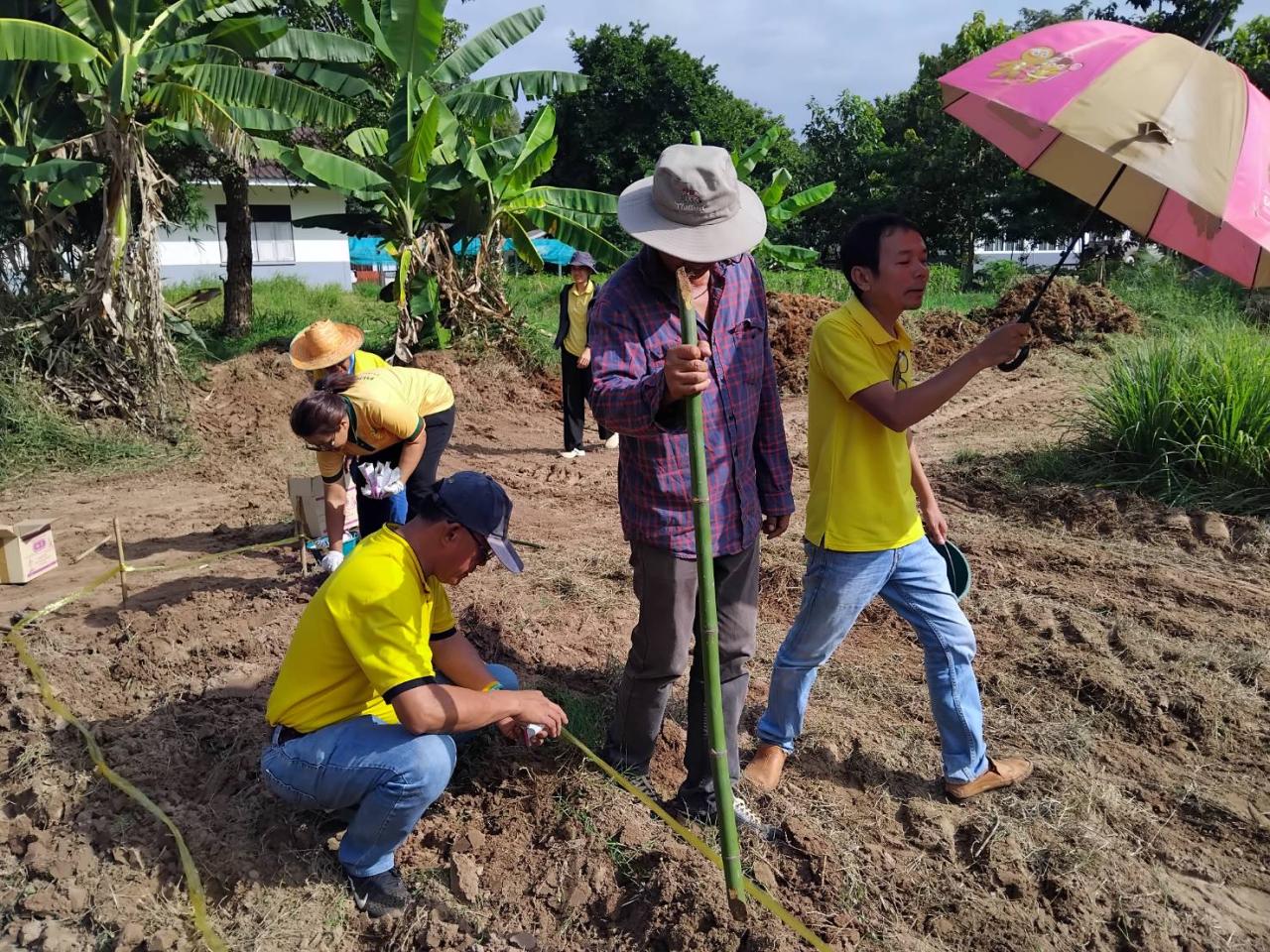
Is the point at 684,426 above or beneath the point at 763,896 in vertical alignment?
above

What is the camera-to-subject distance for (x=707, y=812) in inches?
119

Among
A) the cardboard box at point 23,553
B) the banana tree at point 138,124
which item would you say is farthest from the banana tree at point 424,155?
the cardboard box at point 23,553

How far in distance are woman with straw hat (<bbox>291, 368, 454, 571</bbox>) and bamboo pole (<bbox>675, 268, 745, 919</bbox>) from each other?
1.85m

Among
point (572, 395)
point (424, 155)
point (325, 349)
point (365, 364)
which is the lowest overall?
point (572, 395)

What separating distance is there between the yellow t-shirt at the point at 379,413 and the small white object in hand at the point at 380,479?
76mm

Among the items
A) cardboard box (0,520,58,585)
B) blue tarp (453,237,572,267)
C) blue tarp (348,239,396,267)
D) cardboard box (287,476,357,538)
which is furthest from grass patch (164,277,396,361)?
blue tarp (348,239,396,267)

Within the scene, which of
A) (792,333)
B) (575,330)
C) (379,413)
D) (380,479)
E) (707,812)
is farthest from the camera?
(792,333)

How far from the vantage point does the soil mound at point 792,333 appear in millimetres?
13414

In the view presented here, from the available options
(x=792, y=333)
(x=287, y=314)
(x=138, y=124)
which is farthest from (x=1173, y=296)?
(x=138, y=124)

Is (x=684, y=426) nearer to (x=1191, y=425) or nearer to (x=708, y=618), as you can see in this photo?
(x=708, y=618)

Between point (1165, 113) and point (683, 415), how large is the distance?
1367 millimetres

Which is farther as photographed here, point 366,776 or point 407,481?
point 407,481

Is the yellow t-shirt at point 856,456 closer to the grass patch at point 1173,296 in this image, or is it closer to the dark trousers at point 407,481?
the dark trousers at point 407,481

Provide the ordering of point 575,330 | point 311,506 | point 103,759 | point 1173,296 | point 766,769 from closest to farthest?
point 766,769, point 103,759, point 311,506, point 575,330, point 1173,296
